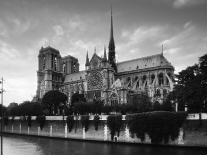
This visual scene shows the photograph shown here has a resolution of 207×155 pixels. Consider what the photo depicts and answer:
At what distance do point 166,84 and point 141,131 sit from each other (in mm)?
37969

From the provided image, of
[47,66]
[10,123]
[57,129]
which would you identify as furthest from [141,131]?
[47,66]

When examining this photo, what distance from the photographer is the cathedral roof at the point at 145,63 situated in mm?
81625

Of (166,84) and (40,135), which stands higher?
(166,84)

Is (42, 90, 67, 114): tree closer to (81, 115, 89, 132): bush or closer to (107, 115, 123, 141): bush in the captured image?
(81, 115, 89, 132): bush

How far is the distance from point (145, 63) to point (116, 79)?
33.9ft

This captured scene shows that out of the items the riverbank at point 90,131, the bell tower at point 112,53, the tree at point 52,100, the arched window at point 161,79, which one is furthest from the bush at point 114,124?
the bell tower at point 112,53

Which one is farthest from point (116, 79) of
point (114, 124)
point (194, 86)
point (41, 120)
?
point (194, 86)

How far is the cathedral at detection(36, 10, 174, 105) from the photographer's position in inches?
2996

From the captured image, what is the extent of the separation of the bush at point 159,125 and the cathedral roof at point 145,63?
Result: 41.0 meters

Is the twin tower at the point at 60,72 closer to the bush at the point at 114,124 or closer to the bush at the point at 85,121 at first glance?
the bush at the point at 85,121

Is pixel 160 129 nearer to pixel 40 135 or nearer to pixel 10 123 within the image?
pixel 40 135

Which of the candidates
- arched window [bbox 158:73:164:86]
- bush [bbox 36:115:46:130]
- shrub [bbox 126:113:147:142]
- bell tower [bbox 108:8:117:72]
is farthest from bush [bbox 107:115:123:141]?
bell tower [bbox 108:8:117:72]

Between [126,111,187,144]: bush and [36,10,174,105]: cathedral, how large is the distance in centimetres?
2982

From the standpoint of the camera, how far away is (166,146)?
38.6 meters
